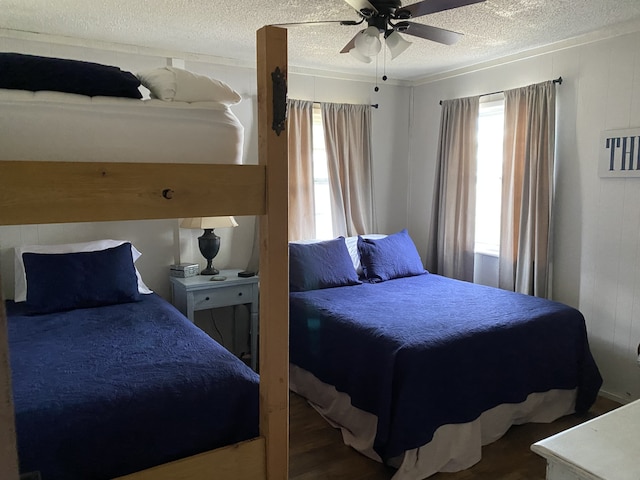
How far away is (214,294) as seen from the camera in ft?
11.2

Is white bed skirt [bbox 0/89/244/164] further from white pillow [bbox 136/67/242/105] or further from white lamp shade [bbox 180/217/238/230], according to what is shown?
white lamp shade [bbox 180/217/238/230]

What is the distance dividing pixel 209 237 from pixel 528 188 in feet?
7.50

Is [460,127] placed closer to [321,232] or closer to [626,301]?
[321,232]

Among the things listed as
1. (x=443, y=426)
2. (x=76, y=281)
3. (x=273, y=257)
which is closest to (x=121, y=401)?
(x=273, y=257)

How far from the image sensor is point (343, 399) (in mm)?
2785

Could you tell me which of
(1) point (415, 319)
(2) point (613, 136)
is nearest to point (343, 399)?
(1) point (415, 319)

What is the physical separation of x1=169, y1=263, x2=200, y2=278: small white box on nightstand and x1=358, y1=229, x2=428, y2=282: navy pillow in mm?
1271

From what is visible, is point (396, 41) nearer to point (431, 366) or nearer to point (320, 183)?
point (431, 366)

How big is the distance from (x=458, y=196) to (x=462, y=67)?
1066 mm

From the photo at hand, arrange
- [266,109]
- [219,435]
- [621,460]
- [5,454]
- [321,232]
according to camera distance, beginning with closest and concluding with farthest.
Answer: [5,454], [621,460], [266,109], [219,435], [321,232]

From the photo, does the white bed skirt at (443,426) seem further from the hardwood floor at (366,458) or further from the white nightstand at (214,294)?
the white nightstand at (214,294)

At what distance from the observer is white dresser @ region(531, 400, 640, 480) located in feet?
3.42

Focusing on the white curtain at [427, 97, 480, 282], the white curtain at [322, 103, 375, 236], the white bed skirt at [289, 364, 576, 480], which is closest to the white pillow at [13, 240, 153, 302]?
the white bed skirt at [289, 364, 576, 480]

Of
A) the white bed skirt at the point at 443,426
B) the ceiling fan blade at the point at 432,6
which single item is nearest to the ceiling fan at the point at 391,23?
the ceiling fan blade at the point at 432,6
